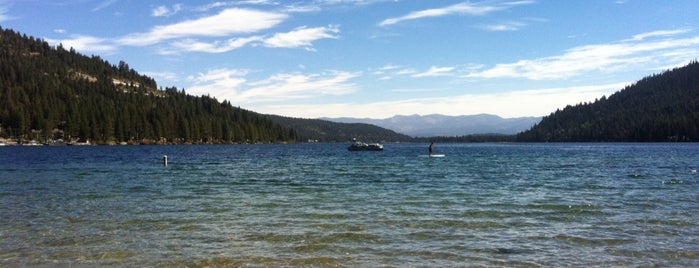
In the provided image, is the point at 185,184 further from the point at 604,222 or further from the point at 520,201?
the point at 604,222

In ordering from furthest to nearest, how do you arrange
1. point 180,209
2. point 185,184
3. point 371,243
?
point 185,184
point 180,209
point 371,243

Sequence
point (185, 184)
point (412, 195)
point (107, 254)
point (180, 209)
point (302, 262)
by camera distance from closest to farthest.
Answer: point (302, 262)
point (107, 254)
point (180, 209)
point (412, 195)
point (185, 184)

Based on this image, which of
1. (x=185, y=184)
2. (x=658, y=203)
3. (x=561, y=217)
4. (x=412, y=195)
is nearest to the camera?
(x=561, y=217)

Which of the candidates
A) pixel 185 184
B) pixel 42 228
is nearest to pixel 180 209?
pixel 42 228

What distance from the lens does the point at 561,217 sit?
24141 mm

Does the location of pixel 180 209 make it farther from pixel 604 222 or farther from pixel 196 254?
pixel 604 222

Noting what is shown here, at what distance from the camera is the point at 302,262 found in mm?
15680

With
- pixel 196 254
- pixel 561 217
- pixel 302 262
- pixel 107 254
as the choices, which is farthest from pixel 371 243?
pixel 561 217

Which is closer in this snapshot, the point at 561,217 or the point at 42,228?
the point at 42,228

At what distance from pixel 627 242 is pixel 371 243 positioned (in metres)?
8.71

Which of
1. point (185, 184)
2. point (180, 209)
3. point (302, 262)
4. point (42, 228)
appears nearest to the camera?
point (302, 262)

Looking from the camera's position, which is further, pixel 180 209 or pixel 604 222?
pixel 180 209

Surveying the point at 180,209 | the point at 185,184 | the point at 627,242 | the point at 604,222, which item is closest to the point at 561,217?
the point at 604,222

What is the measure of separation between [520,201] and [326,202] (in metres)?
11.0
